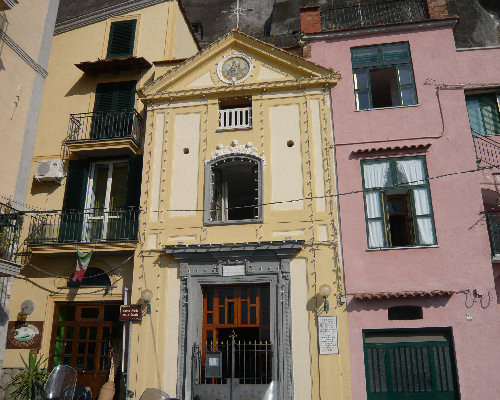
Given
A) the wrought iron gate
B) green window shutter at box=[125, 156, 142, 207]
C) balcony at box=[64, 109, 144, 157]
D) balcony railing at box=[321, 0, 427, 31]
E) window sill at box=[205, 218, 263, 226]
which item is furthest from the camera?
balcony railing at box=[321, 0, 427, 31]

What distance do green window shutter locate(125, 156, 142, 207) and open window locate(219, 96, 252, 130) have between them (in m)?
2.78

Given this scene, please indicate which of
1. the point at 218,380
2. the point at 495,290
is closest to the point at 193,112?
the point at 218,380

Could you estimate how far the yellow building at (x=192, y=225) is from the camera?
1188 cm

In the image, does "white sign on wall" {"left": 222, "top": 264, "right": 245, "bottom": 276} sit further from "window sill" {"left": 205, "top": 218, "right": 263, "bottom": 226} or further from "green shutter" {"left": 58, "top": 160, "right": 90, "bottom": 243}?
"green shutter" {"left": 58, "top": 160, "right": 90, "bottom": 243}

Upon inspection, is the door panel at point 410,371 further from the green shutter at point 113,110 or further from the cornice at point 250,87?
the green shutter at point 113,110

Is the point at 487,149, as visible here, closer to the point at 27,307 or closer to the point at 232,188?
the point at 232,188

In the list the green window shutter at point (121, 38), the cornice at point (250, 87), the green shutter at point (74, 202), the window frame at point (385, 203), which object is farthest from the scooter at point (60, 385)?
the green window shutter at point (121, 38)

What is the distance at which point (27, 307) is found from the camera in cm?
1356

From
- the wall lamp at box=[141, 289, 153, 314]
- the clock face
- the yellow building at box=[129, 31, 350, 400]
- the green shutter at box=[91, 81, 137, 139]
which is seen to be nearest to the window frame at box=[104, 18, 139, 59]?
the green shutter at box=[91, 81, 137, 139]

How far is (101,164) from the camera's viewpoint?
1508 centimetres

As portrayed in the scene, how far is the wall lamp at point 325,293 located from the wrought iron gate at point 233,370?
161 cm

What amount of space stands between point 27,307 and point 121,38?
927 cm

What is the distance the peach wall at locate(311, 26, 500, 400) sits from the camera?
1124cm

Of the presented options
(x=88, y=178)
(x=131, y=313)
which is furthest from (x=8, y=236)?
(x=131, y=313)
